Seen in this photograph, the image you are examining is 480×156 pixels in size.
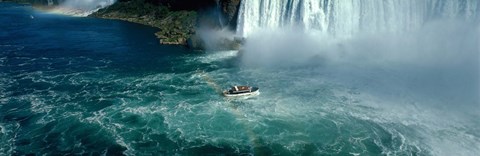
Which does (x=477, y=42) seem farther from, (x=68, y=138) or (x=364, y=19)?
(x=68, y=138)

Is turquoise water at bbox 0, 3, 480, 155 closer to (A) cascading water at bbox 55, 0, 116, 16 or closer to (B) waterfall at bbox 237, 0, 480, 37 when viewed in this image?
(B) waterfall at bbox 237, 0, 480, 37

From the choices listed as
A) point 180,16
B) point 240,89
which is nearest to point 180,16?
point 180,16

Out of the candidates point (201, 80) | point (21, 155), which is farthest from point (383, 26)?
point (21, 155)

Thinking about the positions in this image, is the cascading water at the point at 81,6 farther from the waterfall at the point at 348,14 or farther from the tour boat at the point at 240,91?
the tour boat at the point at 240,91

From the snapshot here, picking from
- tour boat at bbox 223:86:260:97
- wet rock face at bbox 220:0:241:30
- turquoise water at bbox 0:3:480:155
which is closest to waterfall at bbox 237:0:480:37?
wet rock face at bbox 220:0:241:30

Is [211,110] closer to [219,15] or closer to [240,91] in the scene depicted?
[240,91]
